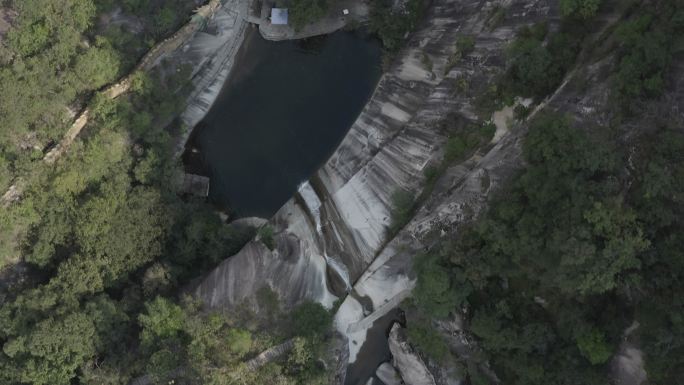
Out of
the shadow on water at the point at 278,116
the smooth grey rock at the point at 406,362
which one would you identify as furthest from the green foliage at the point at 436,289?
the shadow on water at the point at 278,116

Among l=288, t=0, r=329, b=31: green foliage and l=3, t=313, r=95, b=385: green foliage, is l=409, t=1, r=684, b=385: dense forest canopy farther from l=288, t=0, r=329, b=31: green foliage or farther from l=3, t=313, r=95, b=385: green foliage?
l=3, t=313, r=95, b=385: green foliage

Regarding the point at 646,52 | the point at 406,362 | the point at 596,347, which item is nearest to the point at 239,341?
the point at 406,362

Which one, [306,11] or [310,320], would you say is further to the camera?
[306,11]

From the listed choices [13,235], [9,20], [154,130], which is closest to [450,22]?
[154,130]

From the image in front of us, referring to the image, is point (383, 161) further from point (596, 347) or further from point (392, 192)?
point (596, 347)

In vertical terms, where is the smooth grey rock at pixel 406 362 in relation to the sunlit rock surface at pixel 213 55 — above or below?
below

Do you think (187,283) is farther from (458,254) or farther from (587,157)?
(587,157)

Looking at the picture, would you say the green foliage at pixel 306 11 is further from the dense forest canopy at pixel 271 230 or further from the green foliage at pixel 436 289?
the green foliage at pixel 436 289
